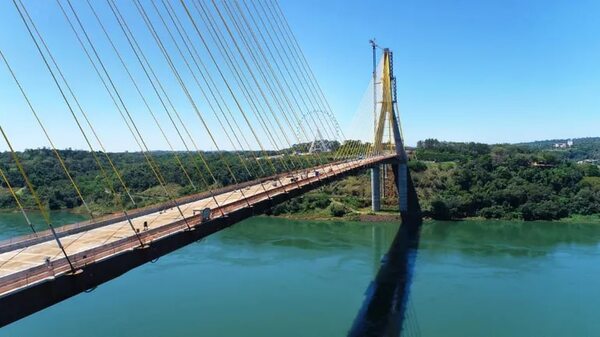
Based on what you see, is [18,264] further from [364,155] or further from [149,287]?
[364,155]

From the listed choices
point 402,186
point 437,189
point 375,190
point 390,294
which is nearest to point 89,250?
point 390,294

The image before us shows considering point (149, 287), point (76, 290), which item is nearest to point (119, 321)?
point (149, 287)

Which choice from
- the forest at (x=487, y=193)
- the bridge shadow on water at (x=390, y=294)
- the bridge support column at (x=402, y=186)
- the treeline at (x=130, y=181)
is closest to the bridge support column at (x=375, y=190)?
the forest at (x=487, y=193)

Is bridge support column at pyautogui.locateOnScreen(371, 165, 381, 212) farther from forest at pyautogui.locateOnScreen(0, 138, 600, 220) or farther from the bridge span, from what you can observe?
the bridge span

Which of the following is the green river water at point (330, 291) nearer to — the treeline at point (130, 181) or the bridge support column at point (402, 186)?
the bridge support column at point (402, 186)

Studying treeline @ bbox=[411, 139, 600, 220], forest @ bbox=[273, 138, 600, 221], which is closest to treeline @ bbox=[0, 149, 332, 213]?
forest @ bbox=[273, 138, 600, 221]

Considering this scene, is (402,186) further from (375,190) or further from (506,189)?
(506,189)
